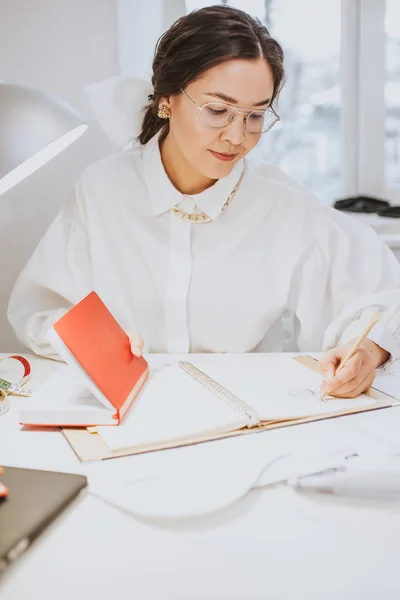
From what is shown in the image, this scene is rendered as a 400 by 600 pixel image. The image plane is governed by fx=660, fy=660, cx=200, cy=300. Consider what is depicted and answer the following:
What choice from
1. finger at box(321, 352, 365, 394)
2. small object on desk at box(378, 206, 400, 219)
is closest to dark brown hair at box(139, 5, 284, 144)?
finger at box(321, 352, 365, 394)

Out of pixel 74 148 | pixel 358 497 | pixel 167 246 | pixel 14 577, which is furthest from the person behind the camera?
pixel 74 148

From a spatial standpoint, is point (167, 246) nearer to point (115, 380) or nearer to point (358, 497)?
point (115, 380)

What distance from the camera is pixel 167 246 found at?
1360 millimetres

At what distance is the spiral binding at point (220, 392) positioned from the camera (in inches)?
34.2

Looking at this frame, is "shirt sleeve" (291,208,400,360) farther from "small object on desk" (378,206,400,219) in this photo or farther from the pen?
"small object on desk" (378,206,400,219)

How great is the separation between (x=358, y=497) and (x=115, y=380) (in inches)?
14.7

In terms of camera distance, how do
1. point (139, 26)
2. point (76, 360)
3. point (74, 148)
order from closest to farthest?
point (76, 360) < point (74, 148) < point (139, 26)

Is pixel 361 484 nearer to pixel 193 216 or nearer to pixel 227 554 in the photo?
pixel 227 554

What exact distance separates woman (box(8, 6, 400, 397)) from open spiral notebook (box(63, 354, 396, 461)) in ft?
A: 0.88

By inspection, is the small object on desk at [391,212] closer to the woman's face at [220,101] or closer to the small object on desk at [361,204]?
the small object on desk at [361,204]

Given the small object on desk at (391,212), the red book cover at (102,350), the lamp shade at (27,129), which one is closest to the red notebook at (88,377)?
the red book cover at (102,350)

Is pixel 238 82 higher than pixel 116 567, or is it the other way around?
pixel 238 82

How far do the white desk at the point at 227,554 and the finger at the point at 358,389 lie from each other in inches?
10.6

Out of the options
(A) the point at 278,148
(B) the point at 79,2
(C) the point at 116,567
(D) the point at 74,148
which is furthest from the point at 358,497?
(A) the point at 278,148
